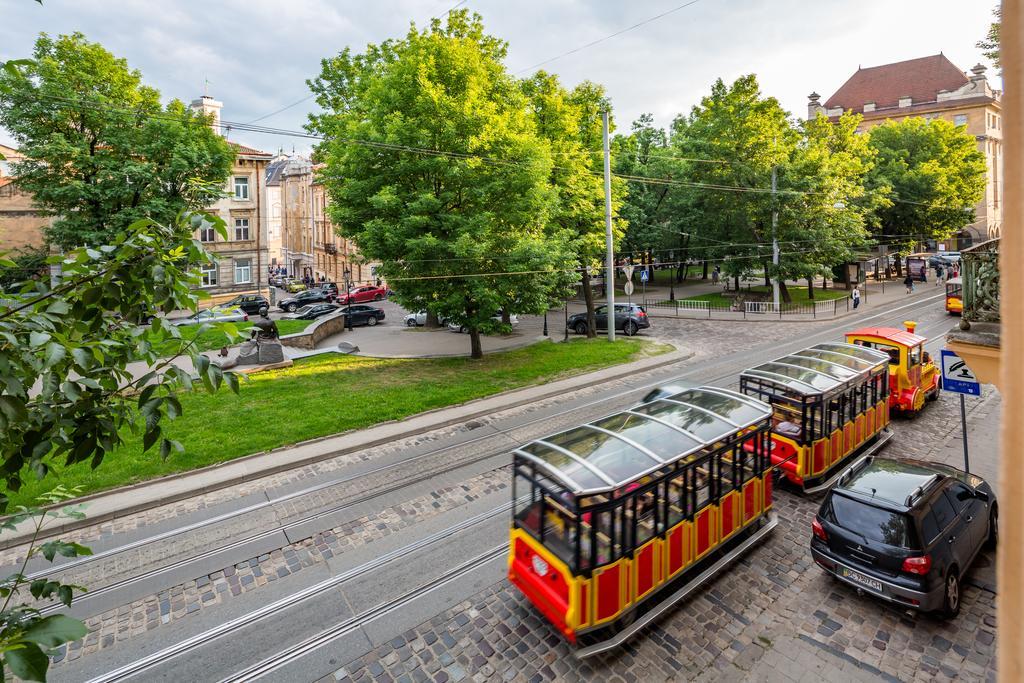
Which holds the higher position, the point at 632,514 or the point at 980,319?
the point at 980,319

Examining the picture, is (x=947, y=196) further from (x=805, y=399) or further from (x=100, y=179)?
(x=100, y=179)

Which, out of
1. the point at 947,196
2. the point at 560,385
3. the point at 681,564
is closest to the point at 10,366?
the point at 681,564

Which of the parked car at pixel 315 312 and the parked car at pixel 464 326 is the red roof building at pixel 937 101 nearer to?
the parked car at pixel 464 326

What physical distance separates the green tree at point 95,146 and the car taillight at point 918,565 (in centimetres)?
2805

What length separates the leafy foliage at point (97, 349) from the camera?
293 centimetres

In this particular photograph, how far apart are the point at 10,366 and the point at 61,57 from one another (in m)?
31.1

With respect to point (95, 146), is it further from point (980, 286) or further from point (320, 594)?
point (980, 286)

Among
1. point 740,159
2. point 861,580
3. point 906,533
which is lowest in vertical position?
point 861,580

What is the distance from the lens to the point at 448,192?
19.4 m

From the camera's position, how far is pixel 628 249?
44.9m

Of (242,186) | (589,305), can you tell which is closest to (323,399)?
(589,305)

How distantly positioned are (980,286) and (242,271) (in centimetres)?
4590

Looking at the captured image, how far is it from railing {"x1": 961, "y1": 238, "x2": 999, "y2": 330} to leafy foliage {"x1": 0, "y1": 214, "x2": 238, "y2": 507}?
773cm

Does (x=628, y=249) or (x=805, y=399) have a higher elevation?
(x=628, y=249)
